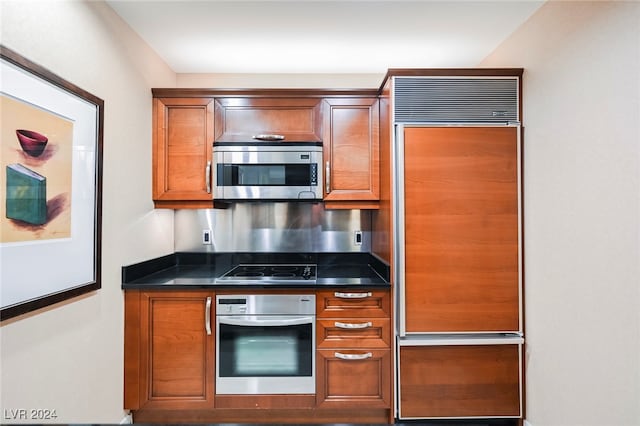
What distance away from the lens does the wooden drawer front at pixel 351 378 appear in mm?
2141

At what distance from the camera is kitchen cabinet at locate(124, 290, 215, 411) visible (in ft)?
6.98

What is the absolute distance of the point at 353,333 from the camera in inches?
85.0

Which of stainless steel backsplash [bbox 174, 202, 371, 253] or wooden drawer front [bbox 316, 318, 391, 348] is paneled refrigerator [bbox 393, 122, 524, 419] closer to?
wooden drawer front [bbox 316, 318, 391, 348]

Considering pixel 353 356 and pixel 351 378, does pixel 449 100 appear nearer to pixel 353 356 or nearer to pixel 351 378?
pixel 353 356

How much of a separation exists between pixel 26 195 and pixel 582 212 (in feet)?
7.79

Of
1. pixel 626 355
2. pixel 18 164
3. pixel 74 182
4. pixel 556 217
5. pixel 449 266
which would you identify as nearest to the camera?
pixel 18 164

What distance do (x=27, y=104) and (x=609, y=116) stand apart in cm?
235

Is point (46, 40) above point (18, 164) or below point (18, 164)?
above

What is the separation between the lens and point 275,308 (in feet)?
7.09

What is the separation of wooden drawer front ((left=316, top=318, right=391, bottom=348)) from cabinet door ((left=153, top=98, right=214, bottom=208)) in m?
1.21

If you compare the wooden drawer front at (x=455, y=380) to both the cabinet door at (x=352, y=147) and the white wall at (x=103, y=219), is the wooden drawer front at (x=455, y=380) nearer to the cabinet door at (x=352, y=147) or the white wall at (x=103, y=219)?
the cabinet door at (x=352, y=147)

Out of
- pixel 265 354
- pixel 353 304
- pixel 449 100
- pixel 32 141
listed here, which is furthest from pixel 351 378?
pixel 32 141

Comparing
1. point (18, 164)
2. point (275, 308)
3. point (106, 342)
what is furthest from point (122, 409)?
point (18, 164)

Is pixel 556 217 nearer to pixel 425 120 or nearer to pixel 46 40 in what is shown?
pixel 425 120
